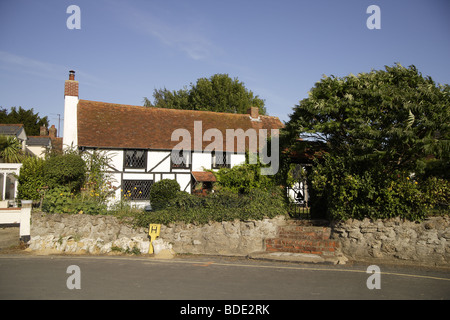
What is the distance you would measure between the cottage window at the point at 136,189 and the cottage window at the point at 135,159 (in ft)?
2.82

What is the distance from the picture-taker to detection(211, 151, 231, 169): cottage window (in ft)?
70.2

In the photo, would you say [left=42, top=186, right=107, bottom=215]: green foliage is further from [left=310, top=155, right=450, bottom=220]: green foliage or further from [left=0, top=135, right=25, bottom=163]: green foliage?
[left=0, top=135, right=25, bottom=163]: green foliage

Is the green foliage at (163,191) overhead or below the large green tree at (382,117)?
below

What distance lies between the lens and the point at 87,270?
9.45m

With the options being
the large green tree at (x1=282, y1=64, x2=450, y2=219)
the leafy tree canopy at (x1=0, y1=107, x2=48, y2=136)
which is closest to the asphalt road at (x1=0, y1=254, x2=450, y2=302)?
the large green tree at (x1=282, y1=64, x2=450, y2=219)

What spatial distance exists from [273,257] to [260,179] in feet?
12.9

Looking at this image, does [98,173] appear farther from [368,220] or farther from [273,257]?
[368,220]

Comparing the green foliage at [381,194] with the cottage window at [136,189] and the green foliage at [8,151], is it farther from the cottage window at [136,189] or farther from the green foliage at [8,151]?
the green foliage at [8,151]

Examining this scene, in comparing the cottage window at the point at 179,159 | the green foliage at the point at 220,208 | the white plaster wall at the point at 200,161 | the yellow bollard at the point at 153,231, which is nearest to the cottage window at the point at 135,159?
the cottage window at the point at 179,159

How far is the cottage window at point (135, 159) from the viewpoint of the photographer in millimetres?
20055

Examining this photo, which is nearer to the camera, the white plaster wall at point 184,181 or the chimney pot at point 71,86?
the white plaster wall at point 184,181

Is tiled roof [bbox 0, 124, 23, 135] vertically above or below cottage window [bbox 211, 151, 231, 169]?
above

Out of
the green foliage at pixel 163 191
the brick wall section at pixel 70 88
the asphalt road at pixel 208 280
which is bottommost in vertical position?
the asphalt road at pixel 208 280

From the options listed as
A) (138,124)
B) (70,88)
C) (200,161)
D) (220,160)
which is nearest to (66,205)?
(200,161)
